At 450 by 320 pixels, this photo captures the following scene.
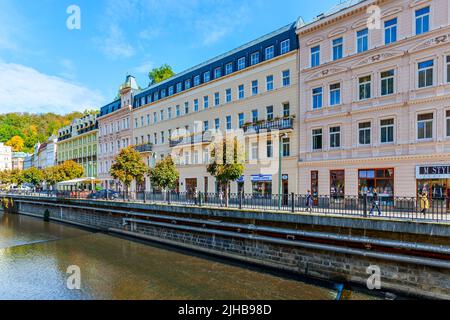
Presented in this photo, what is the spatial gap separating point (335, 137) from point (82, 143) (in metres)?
52.0

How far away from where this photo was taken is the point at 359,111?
2075cm

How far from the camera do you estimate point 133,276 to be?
1362 cm

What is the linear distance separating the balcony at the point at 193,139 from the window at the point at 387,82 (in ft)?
55.7

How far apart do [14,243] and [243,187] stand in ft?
62.7

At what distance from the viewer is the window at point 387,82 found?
766 inches

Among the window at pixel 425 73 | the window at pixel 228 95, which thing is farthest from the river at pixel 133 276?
the window at pixel 228 95

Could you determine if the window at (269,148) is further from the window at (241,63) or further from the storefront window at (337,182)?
the window at (241,63)

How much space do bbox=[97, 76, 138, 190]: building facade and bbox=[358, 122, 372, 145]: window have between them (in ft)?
109

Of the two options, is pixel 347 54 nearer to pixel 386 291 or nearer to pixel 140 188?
pixel 386 291

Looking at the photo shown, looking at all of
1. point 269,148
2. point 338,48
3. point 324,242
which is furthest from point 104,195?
point 338,48

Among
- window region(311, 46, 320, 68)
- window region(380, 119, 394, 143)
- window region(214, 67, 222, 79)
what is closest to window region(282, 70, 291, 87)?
window region(311, 46, 320, 68)
